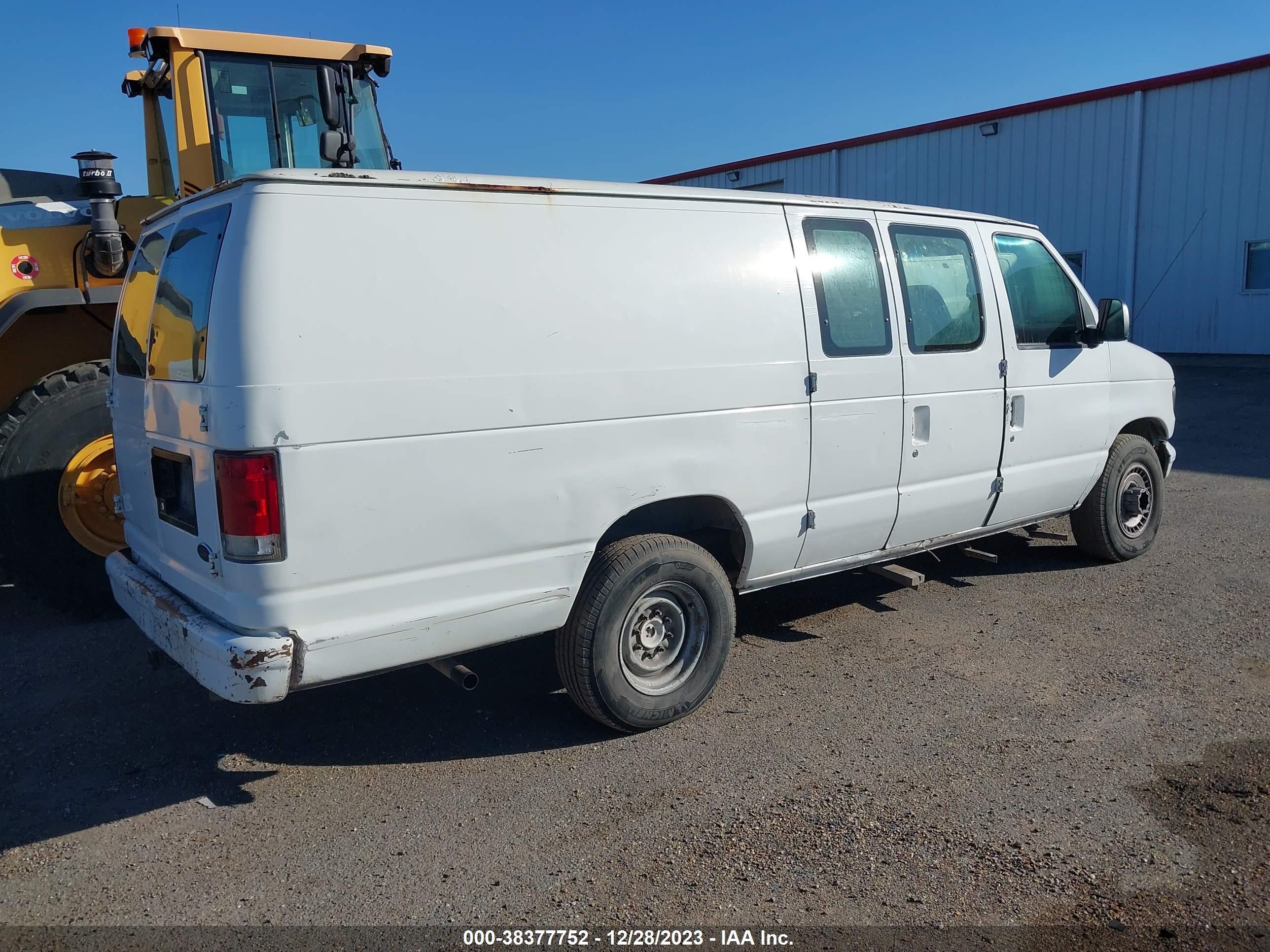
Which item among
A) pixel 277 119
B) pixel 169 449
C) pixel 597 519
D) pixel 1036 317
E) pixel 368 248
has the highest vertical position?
pixel 277 119

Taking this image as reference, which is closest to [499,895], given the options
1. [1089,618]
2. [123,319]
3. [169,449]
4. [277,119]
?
[169,449]

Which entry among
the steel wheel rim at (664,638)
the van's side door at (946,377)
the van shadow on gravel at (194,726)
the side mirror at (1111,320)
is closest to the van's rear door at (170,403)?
the van shadow on gravel at (194,726)

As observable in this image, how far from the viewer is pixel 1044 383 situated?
5.58 meters

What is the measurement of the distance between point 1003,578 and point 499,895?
14.2 ft

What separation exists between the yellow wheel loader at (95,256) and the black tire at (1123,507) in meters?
5.03

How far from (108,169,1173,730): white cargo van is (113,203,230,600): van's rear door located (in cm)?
2

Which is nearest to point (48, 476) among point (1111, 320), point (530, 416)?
point (530, 416)

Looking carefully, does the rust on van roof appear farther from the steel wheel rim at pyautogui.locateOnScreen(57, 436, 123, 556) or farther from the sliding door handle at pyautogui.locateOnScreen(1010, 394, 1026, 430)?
the steel wheel rim at pyautogui.locateOnScreen(57, 436, 123, 556)

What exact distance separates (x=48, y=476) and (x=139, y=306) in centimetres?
189

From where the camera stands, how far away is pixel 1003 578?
6281 mm

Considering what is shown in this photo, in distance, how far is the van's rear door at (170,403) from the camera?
3.37m

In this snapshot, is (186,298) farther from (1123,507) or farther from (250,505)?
(1123,507)

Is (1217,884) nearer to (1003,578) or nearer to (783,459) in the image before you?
(783,459)

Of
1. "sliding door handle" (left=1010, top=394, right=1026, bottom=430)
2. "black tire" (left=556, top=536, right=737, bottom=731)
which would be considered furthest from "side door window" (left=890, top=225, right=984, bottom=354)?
"black tire" (left=556, top=536, right=737, bottom=731)
